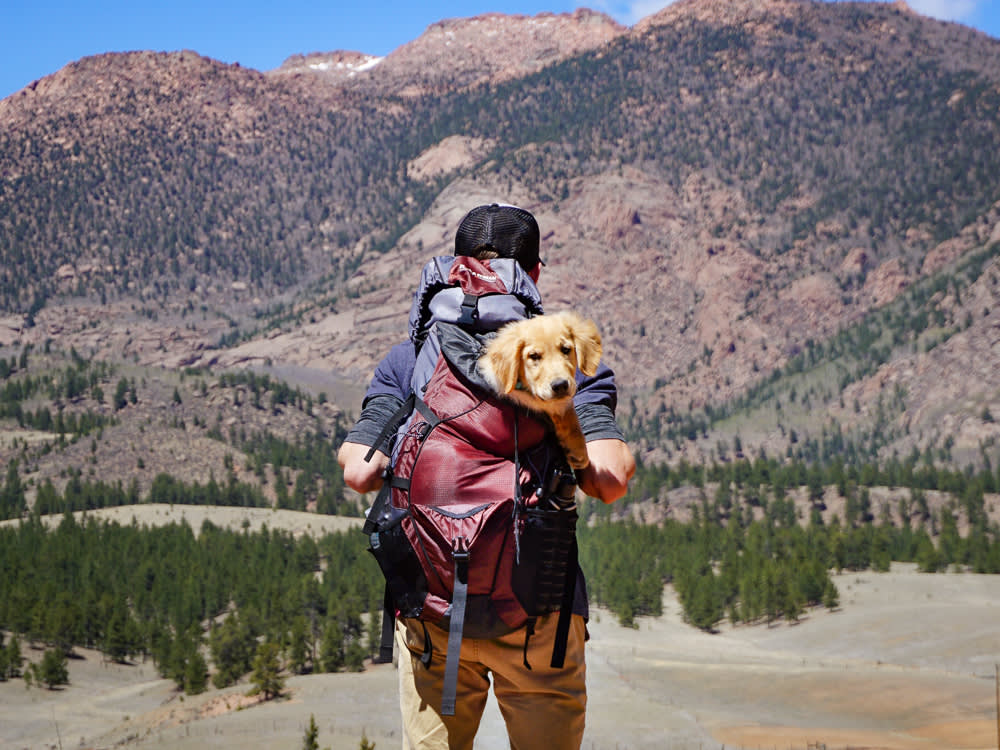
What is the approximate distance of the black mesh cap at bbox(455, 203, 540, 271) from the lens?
5.03 meters

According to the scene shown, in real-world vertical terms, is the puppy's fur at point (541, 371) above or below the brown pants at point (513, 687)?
above

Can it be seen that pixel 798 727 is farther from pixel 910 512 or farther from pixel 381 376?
pixel 910 512

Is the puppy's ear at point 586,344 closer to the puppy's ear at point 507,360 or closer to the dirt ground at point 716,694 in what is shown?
the puppy's ear at point 507,360

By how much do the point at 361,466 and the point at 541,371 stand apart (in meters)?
0.98

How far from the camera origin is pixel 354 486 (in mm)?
4586

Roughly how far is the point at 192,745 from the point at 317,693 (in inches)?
709

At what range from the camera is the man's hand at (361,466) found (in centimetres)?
454

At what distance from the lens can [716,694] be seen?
63.0m

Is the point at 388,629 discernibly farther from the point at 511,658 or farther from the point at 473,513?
the point at 473,513

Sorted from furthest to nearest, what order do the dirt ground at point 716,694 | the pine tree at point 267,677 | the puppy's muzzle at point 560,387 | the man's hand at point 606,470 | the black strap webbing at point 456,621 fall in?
1. the pine tree at point 267,677
2. the dirt ground at point 716,694
3. the man's hand at point 606,470
4. the black strap webbing at point 456,621
5. the puppy's muzzle at point 560,387

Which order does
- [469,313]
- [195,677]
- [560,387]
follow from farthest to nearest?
[195,677], [469,313], [560,387]

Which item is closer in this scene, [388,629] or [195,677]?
[388,629]

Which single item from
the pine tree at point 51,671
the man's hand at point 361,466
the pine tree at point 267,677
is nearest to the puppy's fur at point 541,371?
the man's hand at point 361,466

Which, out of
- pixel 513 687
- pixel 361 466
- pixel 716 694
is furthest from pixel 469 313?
pixel 716 694
